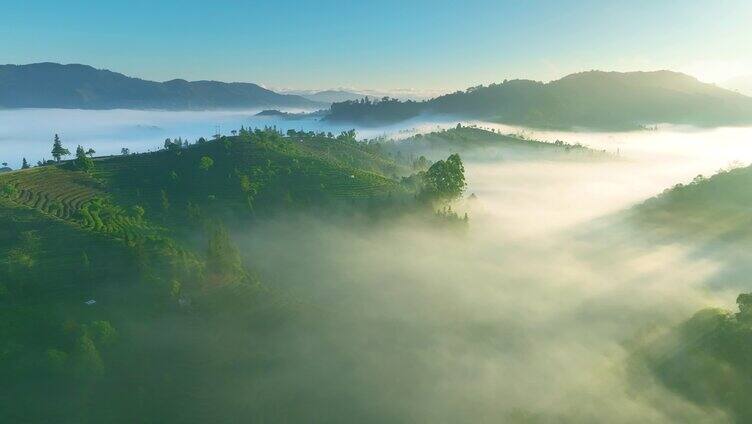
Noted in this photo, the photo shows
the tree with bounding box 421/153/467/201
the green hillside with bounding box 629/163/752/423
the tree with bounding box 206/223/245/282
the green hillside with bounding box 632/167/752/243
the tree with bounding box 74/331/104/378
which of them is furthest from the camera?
the green hillside with bounding box 632/167/752/243

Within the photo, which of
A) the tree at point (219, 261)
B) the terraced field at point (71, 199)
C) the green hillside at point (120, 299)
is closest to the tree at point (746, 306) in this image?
the green hillside at point (120, 299)

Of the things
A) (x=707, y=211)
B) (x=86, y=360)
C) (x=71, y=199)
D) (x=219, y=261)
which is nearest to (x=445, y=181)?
(x=219, y=261)

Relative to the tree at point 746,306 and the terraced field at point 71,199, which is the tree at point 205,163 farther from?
the tree at point 746,306

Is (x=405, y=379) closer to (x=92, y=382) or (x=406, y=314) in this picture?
(x=406, y=314)

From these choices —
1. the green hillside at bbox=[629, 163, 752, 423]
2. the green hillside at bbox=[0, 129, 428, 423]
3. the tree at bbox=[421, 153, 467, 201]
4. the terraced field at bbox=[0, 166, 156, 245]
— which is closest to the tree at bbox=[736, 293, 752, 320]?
the green hillside at bbox=[629, 163, 752, 423]

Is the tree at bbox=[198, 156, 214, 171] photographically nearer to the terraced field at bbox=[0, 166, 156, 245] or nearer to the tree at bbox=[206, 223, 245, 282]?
the terraced field at bbox=[0, 166, 156, 245]

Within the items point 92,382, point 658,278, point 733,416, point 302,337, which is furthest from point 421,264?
point 92,382
